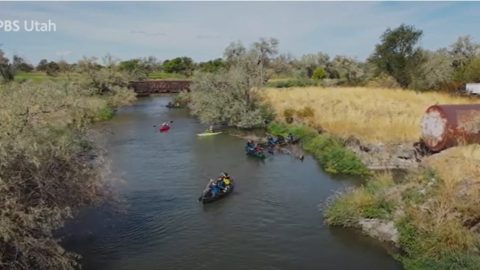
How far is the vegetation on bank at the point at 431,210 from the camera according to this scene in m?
16.4

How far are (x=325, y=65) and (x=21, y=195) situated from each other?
88129 mm

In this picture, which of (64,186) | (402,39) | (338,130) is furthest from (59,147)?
(402,39)

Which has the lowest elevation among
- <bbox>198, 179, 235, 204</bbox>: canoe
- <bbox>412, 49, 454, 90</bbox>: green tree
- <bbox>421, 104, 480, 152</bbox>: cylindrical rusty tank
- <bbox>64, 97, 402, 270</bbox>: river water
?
<bbox>64, 97, 402, 270</bbox>: river water

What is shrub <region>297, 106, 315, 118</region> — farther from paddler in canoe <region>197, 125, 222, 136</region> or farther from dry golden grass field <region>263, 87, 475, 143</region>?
paddler in canoe <region>197, 125, 222, 136</region>

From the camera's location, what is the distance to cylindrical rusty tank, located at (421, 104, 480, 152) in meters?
25.2

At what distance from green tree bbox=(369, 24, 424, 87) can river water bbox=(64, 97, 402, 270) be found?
32535mm

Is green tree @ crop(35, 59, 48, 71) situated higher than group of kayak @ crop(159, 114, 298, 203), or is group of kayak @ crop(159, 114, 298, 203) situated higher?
green tree @ crop(35, 59, 48, 71)

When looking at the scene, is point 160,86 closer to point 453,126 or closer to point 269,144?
point 269,144

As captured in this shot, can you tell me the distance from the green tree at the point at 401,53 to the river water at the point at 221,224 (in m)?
A: 32.5

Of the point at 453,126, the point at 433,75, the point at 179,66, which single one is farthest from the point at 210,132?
the point at 179,66

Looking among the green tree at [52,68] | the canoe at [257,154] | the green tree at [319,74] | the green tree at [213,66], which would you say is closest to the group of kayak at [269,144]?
the canoe at [257,154]

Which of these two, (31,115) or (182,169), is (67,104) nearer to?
(31,115)

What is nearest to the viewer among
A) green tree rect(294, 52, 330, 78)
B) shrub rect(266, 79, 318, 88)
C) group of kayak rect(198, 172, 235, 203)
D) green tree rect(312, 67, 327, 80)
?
group of kayak rect(198, 172, 235, 203)

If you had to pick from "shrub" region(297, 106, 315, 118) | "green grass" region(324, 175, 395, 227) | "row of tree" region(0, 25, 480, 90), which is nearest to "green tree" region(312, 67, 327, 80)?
"row of tree" region(0, 25, 480, 90)
